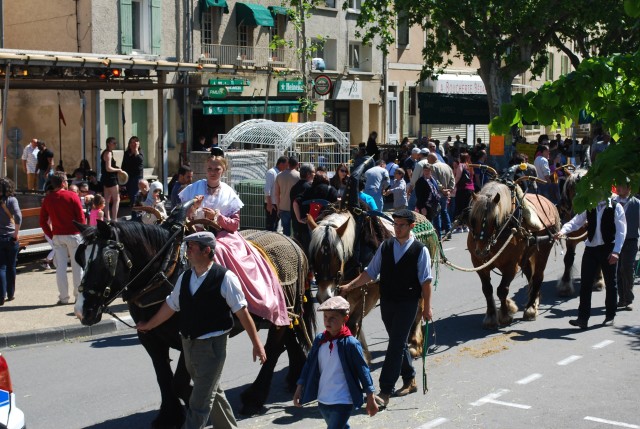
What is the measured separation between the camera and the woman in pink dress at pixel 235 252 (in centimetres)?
852

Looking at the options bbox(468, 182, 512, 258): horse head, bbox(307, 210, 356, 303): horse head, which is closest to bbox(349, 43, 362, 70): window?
bbox(468, 182, 512, 258): horse head

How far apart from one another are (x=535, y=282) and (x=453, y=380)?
3484mm

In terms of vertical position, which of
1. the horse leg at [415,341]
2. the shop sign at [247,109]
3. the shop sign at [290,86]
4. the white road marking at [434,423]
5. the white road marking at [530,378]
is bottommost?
the white road marking at [434,423]

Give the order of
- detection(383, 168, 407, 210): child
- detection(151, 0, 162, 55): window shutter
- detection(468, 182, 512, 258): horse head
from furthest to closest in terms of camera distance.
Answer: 1. detection(151, 0, 162, 55): window shutter
2. detection(383, 168, 407, 210): child
3. detection(468, 182, 512, 258): horse head

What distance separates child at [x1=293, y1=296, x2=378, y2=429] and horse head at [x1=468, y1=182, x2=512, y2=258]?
18.1ft

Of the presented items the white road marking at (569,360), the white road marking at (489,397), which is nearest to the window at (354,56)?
the white road marking at (569,360)

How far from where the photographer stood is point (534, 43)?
34.9m

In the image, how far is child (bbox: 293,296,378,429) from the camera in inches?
271

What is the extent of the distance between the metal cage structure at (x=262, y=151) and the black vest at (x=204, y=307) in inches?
473

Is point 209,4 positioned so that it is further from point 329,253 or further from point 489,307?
point 329,253

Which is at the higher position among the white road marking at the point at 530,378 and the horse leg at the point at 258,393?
the horse leg at the point at 258,393

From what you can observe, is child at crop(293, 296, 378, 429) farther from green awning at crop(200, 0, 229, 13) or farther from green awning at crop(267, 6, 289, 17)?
green awning at crop(267, 6, 289, 17)

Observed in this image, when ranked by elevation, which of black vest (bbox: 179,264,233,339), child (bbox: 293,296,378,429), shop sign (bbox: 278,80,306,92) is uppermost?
shop sign (bbox: 278,80,306,92)

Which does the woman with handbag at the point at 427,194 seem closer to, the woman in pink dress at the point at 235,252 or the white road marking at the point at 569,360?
the white road marking at the point at 569,360
